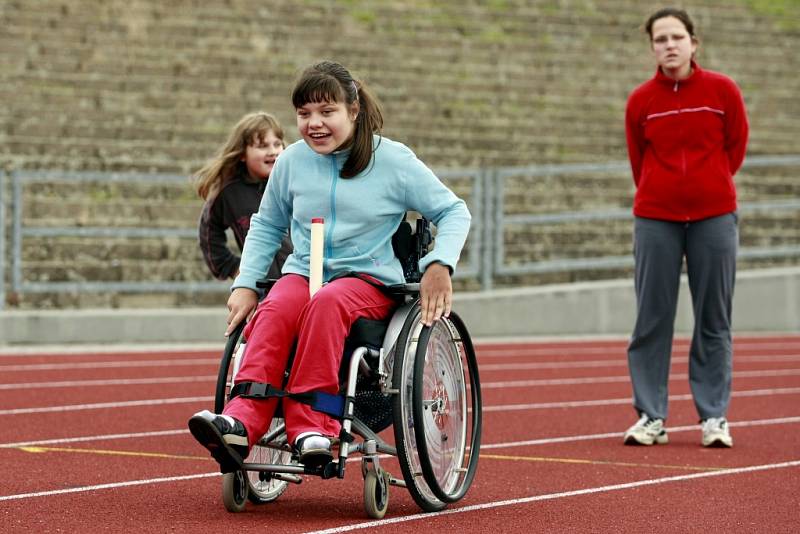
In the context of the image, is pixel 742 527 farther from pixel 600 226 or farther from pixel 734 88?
pixel 600 226

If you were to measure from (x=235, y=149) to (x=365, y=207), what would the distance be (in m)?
2.06

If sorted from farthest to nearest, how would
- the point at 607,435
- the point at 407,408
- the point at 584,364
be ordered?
the point at 584,364
the point at 607,435
the point at 407,408

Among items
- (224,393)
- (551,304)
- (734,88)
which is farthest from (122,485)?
(551,304)

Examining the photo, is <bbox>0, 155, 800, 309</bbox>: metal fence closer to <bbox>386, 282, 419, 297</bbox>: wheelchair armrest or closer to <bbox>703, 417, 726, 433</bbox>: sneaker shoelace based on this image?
<bbox>703, 417, 726, 433</bbox>: sneaker shoelace

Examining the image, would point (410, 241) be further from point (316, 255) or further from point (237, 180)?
point (237, 180)

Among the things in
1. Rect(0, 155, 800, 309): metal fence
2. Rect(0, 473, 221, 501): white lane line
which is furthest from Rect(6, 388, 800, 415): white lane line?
Rect(0, 155, 800, 309): metal fence

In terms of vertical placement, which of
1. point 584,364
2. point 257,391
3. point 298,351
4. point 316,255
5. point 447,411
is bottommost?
point 584,364

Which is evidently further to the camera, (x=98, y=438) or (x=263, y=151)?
(x=98, y=438)

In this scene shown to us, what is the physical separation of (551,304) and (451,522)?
32.2 ft

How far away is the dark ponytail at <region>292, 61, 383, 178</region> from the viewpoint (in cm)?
482

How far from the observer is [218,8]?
20578mm

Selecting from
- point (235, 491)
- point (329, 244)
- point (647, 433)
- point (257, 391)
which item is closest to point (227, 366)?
point (257, 391)

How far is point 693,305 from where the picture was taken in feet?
22.8

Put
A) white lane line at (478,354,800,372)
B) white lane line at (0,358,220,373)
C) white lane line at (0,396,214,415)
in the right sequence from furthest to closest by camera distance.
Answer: white lane line at (478,354,800,372), white lane line at (0,358,220,373), white lane line at (0,396,214,415)
